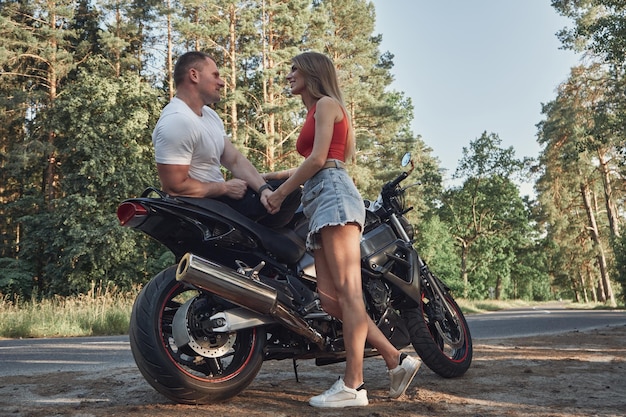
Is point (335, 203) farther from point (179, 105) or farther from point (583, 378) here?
point (583, 378)

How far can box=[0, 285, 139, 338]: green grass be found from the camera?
11.1 metres

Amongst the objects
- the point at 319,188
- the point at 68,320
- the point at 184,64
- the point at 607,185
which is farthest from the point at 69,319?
the point at 607,185

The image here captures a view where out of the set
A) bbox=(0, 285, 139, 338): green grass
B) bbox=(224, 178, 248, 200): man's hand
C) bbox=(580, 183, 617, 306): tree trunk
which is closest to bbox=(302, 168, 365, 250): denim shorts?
bbox=(224, 178, 248, 200): man's hand

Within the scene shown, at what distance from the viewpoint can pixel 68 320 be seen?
12.0 m

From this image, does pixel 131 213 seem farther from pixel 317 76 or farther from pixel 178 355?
pixel 317 76

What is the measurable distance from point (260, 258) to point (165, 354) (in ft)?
2.51

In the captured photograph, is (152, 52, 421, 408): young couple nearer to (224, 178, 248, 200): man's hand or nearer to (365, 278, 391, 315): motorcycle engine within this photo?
(224, 178, 248, 200): man's hand

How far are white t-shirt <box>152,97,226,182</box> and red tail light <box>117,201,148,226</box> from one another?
349 mm

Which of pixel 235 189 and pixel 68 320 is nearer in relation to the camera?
pixel 235 189

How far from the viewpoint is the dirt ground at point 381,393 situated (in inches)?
128

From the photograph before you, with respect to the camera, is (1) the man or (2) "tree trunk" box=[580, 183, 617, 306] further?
(2) "tree trunk" box=[580, 183, 617, 306]

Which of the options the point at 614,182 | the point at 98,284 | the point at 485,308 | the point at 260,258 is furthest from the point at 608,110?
the point at 260,258

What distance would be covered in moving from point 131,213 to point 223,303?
68 centimetres

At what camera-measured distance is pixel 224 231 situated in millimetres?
3504
